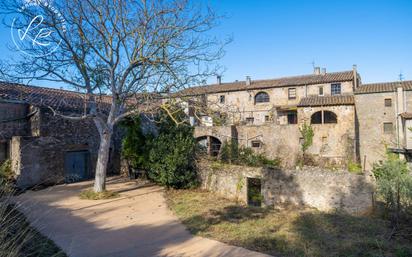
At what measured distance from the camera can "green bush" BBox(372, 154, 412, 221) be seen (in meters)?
8.43

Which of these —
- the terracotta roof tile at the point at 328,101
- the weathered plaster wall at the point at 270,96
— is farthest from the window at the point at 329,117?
the weathered plaster wall at the point at 270,96

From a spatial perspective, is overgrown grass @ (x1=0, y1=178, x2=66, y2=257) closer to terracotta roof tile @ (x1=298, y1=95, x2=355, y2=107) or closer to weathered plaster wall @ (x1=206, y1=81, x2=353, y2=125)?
terracotta roof tile @ (x1=298, y1=95, x2=355, y2=107)

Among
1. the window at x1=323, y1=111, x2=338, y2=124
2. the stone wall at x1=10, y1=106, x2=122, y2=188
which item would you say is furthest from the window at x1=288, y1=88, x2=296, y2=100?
the stone wall at x1=10, y1=106, x2=122, y2=188

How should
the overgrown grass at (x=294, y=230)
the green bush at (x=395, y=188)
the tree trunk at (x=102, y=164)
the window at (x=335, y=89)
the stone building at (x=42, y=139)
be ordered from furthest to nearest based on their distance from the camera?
the window at (x=335, y=89), the stone building at (x=42, y=139), the tree trunk at (x=102, y=164), the green bush at (x=395, y=188), the overgrown grass at (x=294, y=230)

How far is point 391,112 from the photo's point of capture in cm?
2452

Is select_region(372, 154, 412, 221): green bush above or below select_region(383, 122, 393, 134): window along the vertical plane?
below

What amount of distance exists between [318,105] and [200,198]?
16624mm

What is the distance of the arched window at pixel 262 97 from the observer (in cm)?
3231

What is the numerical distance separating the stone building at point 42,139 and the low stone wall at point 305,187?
7.12 metres

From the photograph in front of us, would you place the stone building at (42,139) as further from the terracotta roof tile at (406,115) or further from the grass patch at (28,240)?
the terracotta roof tile at (406,115)

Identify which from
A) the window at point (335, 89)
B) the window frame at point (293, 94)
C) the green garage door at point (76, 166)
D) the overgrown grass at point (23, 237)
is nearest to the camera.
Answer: the overgrown grass at point (23, 237)

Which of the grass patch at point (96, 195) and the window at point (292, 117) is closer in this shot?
the grass patch at point (96, 195)

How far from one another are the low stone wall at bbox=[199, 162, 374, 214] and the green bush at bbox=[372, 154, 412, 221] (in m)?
0.70

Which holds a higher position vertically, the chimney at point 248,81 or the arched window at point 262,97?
the chimney at point 248,81
